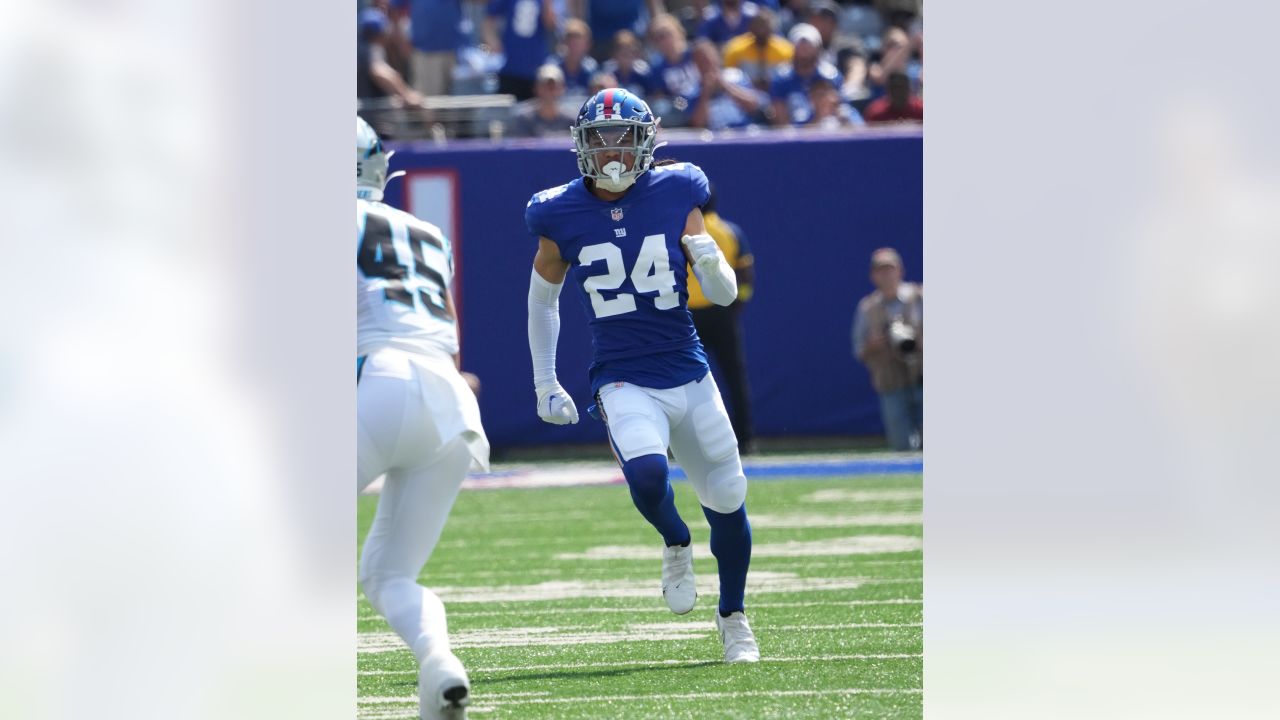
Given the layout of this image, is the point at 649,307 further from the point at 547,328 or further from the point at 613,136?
the point at 613,136

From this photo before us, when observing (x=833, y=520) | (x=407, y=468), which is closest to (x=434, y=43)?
(x=833, y=520)

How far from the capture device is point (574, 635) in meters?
5.12

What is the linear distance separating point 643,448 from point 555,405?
39 cm

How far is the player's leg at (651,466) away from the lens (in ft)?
14.4

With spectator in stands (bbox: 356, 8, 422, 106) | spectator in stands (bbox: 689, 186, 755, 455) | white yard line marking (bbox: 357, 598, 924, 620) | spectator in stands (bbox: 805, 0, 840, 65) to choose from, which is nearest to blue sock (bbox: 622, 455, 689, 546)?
white yard line marking (bbox: 357, 598, 924, 620)

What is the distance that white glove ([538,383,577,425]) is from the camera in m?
4.63

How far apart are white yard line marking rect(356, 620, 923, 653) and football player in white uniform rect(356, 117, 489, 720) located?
1.46 m

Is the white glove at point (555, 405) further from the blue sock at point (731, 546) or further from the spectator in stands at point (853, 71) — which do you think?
the spectator in stands at point (853, 71)

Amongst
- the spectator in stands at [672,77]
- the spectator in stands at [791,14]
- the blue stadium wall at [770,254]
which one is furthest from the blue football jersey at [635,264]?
the spectator in stands at [791,14]
